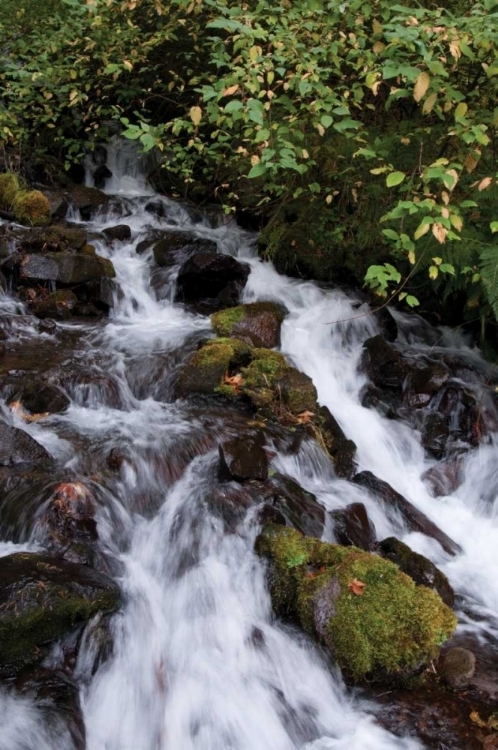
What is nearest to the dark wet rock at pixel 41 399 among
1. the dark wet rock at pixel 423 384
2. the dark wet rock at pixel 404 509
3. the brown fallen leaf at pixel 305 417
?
the brown fallen leaf at pixel 305 417

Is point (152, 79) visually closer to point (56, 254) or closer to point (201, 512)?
point (56, 254)

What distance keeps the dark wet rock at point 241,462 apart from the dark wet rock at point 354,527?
2.28 feet

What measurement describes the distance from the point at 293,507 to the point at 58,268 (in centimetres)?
487

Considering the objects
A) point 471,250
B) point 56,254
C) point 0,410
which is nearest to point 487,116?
point 471,250

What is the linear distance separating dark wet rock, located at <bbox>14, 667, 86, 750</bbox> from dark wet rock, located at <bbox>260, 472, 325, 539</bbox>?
1717 mm

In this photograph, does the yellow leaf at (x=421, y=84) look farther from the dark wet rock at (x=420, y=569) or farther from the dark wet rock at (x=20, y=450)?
the dark wet rock at (x=20, y=450)

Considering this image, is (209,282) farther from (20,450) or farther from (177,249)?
(20,450)

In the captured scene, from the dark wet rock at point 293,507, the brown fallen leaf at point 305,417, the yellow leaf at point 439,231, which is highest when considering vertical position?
the yellow leaf at point 439,231

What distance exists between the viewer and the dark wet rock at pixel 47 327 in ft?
22.9

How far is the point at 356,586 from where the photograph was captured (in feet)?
11.8

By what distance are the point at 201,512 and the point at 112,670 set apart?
131 centimetres

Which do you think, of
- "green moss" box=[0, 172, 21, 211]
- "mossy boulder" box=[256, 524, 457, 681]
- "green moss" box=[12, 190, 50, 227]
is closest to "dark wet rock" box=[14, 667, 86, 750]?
"mossy boulder" box=[256, 524, 457, 681]

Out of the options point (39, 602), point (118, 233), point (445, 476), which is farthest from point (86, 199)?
point (39, 602)

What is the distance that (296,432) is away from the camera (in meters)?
5.62
